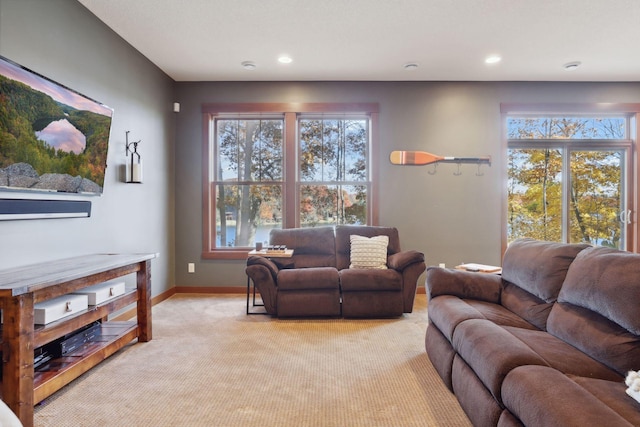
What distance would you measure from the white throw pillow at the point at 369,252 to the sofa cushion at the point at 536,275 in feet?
5.17

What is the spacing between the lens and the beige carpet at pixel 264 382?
75.6 inches

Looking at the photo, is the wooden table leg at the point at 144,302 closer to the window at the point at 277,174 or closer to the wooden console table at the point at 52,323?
the wooden console table at the point at 52,323

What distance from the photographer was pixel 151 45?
12.2 feet

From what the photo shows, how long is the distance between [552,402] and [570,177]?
461cm

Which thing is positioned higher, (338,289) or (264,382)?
(338,289)

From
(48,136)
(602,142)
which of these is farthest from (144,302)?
(602,142)

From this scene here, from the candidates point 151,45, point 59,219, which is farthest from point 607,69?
point 59,219

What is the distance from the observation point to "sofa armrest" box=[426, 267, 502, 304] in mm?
2650

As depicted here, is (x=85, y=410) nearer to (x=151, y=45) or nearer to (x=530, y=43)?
(x=151, y=45)

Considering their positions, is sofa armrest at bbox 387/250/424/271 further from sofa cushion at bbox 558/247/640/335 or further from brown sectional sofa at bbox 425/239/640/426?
sofa cushion at bbox 558/247/640/335

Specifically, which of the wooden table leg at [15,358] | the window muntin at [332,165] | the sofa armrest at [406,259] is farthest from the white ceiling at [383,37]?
the wooden table leg at [15,358]

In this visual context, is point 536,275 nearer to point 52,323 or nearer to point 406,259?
point 406,259

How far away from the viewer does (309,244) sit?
428 cm

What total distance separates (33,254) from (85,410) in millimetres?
1171
